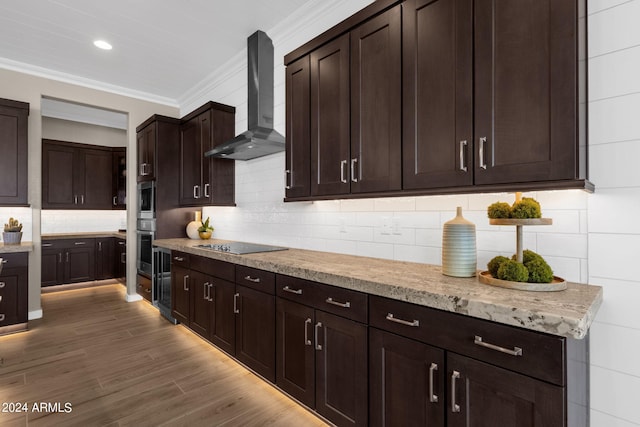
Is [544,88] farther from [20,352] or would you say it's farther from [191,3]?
[20,352]

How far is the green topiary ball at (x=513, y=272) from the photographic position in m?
1.28

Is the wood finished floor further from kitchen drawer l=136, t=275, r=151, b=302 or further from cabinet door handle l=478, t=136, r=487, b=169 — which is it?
cabinet door handle l=478, t=136, r=487, b=169

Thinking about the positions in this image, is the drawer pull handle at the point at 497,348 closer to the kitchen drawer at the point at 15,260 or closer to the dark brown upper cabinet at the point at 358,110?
the dark brown upper cabinet at the point at 358,110

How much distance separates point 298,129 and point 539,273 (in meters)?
1.81

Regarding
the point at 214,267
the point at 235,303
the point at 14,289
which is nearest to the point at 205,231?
→ the point at 214,267

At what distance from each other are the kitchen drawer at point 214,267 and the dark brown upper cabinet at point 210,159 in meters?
0.85

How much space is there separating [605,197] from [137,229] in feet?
16.5

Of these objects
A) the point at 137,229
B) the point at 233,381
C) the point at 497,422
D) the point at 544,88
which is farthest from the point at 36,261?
the point at 544,88

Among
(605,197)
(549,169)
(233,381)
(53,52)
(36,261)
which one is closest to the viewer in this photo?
(549,169)

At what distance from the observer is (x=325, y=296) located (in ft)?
5.68

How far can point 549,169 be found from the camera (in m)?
1.23

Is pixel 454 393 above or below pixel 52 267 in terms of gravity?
above

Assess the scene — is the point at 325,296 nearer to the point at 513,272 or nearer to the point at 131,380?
the point at 513,272

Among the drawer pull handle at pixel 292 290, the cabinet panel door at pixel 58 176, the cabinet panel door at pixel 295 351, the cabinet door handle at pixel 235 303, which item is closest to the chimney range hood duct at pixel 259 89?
the cabinet door handle at pixel 235 303
